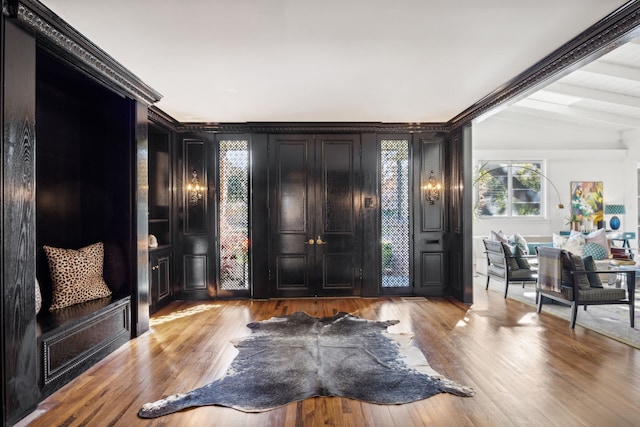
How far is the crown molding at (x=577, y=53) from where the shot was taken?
2.76 m

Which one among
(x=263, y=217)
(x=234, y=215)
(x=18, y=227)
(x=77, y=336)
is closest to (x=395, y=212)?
(x=263, y=217)

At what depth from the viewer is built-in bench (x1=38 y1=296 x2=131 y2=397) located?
2855mm

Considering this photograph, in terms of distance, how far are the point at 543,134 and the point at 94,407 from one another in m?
9.86

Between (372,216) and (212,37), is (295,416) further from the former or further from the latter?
(372,216)

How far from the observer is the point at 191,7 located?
2.69m

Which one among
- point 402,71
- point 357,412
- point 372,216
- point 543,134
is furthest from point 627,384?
point 543,134

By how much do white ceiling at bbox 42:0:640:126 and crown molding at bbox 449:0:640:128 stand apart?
74mm

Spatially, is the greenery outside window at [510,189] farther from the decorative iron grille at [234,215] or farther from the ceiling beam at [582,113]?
the decorative iron grille at [234,215]

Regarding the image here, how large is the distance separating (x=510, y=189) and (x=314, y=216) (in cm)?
550

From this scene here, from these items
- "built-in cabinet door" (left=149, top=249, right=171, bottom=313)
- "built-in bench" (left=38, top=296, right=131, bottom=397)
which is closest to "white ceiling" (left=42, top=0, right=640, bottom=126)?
"built-in cabinet door" (left=149, top=249, right=171, bottom=313)

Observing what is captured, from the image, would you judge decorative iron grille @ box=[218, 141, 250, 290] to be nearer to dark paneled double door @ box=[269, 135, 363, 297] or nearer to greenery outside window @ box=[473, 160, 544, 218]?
dark paneled double door @ box=[269, 135, 363, 297]

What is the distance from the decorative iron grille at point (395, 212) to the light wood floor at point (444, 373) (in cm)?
111

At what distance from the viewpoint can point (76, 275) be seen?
145 inches

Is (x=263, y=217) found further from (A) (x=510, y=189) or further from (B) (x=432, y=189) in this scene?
(A) (x=510, y=189)
